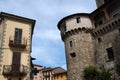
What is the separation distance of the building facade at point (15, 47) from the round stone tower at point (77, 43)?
32.9ft

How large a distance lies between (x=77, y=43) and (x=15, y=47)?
43.5ft

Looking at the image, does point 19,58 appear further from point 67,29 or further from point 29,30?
point 67,29

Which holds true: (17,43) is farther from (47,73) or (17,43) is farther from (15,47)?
(47,73)

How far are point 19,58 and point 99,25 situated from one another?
53.9ft

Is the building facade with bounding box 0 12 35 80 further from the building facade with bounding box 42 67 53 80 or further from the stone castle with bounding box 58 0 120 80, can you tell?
the building facade with bounding box 42 67 53 80

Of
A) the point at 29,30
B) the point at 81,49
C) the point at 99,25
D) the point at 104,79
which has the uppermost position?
the point at 99,25

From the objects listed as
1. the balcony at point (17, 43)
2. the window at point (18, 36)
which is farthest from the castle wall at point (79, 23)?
the balcony at point (17, 43)

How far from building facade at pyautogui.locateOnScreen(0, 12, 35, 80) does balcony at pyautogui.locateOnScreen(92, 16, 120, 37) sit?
1227 centimetres

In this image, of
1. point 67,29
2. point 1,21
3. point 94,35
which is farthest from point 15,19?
point 94,35

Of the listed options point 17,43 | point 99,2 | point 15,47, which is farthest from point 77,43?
point 99,2

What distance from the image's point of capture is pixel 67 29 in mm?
35406

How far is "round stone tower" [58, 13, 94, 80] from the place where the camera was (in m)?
32.0

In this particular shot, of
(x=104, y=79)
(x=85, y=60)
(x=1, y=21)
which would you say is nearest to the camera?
(x=1, y=21)

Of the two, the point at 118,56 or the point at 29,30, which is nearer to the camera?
the point at 29,30
